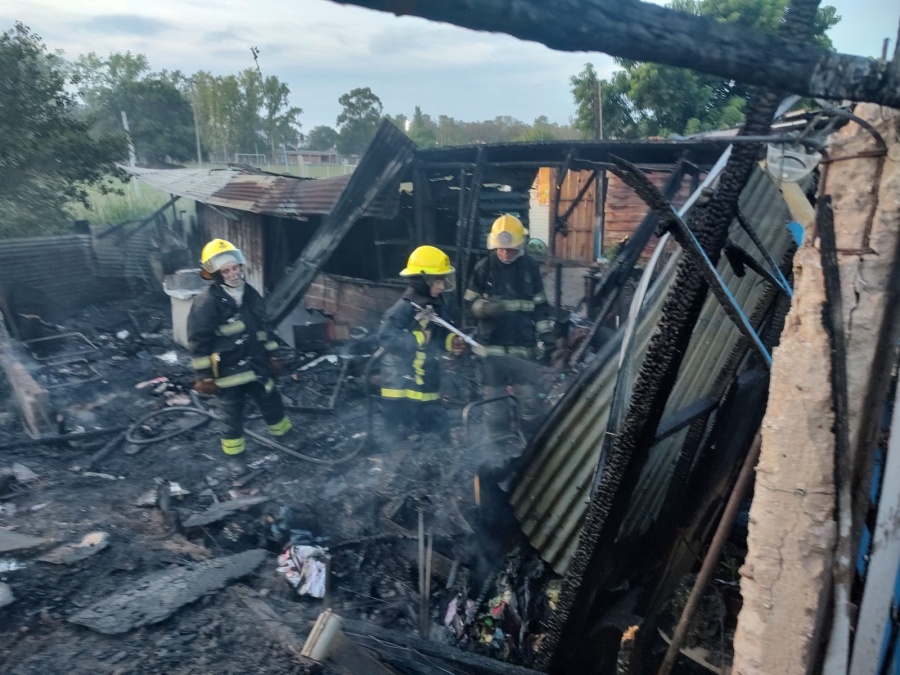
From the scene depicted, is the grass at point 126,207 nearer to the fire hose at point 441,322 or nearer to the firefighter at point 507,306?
the fire hose at point 441,322

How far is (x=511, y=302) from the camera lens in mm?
5559

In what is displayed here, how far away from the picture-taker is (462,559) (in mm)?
3967

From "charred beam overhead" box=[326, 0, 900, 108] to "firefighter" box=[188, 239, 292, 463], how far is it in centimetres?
470

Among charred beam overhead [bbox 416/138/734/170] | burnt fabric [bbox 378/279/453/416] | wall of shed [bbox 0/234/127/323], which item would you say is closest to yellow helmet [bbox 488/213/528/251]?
burnt fabric [bbox 378/279/453/416]

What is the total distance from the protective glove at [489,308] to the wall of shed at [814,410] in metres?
3.82

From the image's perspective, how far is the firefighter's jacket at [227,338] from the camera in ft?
16.6

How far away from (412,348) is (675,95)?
46.5ft

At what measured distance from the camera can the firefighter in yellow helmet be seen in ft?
17.7

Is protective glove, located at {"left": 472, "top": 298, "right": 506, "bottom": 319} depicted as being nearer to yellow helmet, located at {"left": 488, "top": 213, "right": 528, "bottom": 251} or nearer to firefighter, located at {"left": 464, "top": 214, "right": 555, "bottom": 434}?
firefighter, located at {"left": 464, "top": 214, "right": 555, "bottom": 434}

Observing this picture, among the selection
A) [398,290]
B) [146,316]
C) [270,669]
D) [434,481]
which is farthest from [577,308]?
[146,316]

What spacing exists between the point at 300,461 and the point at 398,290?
4252mm

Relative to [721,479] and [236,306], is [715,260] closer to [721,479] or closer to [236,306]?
[721,479]

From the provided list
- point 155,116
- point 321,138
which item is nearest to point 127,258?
point 155,116

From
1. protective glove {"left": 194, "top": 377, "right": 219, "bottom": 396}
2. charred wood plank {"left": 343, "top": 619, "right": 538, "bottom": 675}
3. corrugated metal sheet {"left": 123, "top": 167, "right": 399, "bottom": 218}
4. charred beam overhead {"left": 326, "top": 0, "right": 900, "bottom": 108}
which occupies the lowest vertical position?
charred wood plank {"left": 343, "top": 619, "right": 538, "bottom": 675}
